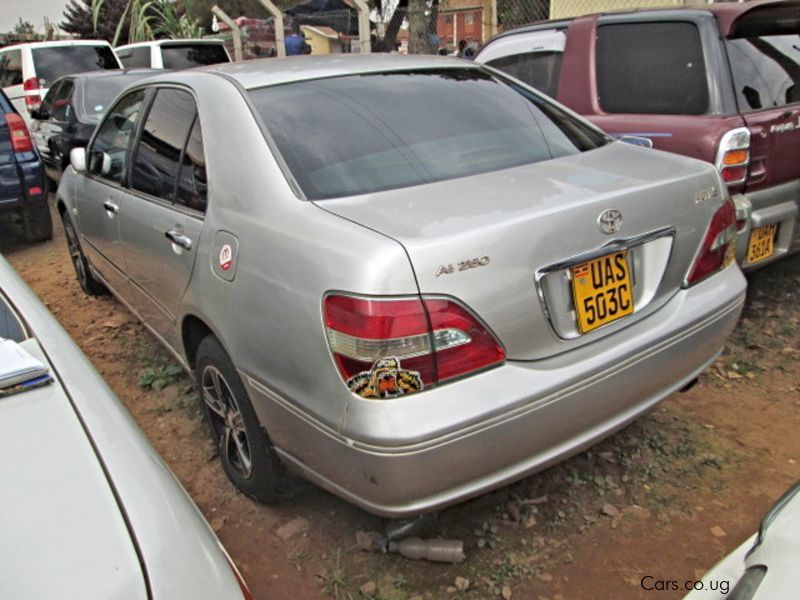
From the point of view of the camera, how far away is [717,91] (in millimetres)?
3410

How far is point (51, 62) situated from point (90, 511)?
11.5 meters

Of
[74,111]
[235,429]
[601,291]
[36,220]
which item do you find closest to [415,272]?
[601,291]

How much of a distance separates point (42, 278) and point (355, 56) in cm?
393

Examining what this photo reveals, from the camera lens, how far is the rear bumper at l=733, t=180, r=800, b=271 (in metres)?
3.29

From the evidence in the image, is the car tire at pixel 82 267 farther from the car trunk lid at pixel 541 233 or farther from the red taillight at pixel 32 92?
the red taillight at pixel 32 92

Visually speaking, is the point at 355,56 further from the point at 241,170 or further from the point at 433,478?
the point at 433,478

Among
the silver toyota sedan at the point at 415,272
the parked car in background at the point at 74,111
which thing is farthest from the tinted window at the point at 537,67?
the parked car in background at the point at 74,111

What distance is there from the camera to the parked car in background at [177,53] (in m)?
11.5

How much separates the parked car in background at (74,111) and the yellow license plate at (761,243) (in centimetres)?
643

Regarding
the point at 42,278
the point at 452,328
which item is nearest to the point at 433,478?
the point at 452,328

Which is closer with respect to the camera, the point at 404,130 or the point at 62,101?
the point at 404,130

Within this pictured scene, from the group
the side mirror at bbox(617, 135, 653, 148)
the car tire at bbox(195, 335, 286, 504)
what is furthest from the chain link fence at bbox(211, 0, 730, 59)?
the car tire at bbox(195, 335, 286, 504)

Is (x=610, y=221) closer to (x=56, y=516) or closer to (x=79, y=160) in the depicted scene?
(x=56, y=516)

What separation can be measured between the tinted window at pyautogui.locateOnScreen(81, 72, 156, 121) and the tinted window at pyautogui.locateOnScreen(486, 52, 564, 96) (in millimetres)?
4858
